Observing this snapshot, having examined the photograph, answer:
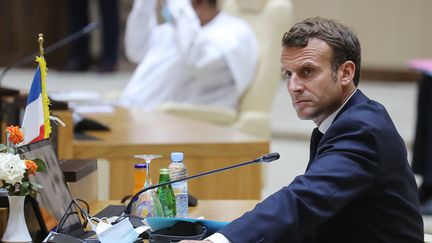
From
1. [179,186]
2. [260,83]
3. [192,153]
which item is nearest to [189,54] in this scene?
[260,83]

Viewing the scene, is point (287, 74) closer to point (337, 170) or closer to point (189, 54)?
point (337, 170)

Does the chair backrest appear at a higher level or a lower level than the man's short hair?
lower

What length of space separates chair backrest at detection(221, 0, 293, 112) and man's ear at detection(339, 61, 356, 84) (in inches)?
146

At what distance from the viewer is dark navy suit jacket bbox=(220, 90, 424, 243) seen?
2.00 metres

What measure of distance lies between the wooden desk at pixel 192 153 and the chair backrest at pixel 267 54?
150 centimetres

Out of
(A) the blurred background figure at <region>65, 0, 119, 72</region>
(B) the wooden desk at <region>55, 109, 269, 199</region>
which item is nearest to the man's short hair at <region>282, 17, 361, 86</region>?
(B) the wooden desk at <region>55, 109, 269, 199</region>

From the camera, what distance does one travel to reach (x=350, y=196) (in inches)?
81.1

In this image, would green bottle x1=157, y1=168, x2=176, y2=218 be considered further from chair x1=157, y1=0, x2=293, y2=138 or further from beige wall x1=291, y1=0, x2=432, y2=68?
beige wall x1=291, y1=0, x2=432, y2=68

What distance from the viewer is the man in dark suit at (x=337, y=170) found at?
6.60 feet

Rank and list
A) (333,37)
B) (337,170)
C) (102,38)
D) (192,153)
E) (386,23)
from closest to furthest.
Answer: (337,170), (333,37), (192,153), (386,23), (102,38)

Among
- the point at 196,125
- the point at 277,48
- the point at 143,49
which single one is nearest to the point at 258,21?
the point at 277,48

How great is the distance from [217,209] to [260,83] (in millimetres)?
3234

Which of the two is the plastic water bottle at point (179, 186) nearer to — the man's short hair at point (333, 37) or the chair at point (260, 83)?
the man's short hair at point (333, 37)

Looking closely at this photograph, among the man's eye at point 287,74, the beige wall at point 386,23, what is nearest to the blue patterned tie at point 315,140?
the man's eye at point 287,74
